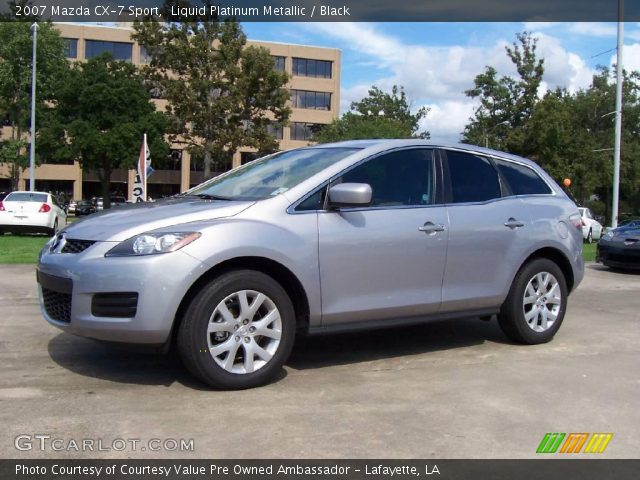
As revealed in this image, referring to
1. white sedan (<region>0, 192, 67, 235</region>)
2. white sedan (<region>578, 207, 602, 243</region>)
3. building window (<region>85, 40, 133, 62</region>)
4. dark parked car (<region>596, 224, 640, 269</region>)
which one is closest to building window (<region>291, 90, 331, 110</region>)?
building window (<region>85, 40, 133, 62</region>)

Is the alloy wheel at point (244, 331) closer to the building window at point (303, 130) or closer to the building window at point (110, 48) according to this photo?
the building window at point (110, 48)

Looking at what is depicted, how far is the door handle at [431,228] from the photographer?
16.7 ft

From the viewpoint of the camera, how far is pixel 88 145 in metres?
42.4

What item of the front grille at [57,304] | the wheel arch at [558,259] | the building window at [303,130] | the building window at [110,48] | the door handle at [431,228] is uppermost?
the building window at [110,48]

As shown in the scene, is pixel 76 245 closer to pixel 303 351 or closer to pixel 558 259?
pixel 303 351

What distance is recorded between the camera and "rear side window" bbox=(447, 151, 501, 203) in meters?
5.49

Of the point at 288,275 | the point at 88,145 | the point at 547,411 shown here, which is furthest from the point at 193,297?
the point at 88,145

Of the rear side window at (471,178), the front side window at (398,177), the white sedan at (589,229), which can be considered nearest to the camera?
the front side window at (398,177)

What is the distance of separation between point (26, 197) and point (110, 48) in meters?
55.3

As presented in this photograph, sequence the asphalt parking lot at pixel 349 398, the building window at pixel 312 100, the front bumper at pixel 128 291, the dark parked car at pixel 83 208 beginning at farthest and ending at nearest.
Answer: the building window at pixel 312 100
the dark parked car at pixel 83 208
the front bumper at pixel 128 291
the asphalt parking lot at pixel 349 398

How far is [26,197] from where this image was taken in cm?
1758

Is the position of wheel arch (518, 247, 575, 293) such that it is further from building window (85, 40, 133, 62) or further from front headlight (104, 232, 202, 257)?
building window (85, 40, 133, 62)

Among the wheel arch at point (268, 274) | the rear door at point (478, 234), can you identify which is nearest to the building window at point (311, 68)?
the rear door at point (478, 234)

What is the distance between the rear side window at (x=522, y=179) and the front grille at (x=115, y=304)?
350 cm
